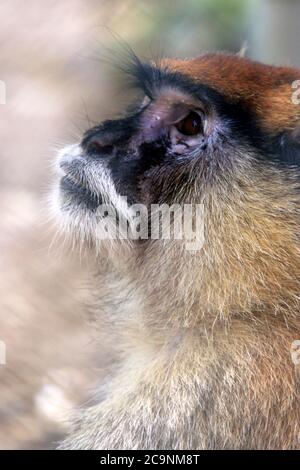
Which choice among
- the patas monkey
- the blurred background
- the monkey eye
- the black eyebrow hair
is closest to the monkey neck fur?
the patas monkey

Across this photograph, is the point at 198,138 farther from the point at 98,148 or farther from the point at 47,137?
the point at 47,137

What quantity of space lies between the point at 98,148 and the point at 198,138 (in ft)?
0.89

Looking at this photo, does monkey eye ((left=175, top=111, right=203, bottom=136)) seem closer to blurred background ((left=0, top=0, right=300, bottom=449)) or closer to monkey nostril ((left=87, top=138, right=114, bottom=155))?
monkey nostril ((left=87, top=138, right=114, bottom=155))

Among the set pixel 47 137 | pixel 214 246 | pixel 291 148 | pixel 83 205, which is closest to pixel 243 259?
pixel 214 246

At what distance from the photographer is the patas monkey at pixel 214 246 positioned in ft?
5.73

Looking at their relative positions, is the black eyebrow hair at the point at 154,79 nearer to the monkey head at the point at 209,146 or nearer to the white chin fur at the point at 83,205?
the monkey head at the point at 209,146

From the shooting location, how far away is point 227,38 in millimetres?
3633

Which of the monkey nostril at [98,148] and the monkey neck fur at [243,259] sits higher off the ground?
the monkey nostril at [98,148]

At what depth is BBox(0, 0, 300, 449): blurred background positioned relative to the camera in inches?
111

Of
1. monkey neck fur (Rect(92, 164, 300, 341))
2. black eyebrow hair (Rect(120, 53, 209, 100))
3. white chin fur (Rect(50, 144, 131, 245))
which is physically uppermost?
black eyebrow hair (Rect(120, 53, 209, 100))

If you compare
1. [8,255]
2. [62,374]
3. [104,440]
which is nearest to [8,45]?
[8,255]

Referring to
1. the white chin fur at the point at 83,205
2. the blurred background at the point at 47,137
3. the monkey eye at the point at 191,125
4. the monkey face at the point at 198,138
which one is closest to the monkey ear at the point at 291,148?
the monkey face at the point at 198,138

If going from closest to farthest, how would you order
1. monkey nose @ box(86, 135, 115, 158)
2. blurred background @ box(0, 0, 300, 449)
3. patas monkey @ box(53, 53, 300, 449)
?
1. patas monkey @ box(53, 53, 300, 449)
2. monkey nose @ box(86, 135, 115, 158)
3. blurred background @ box(0, 0, 300, 449)
